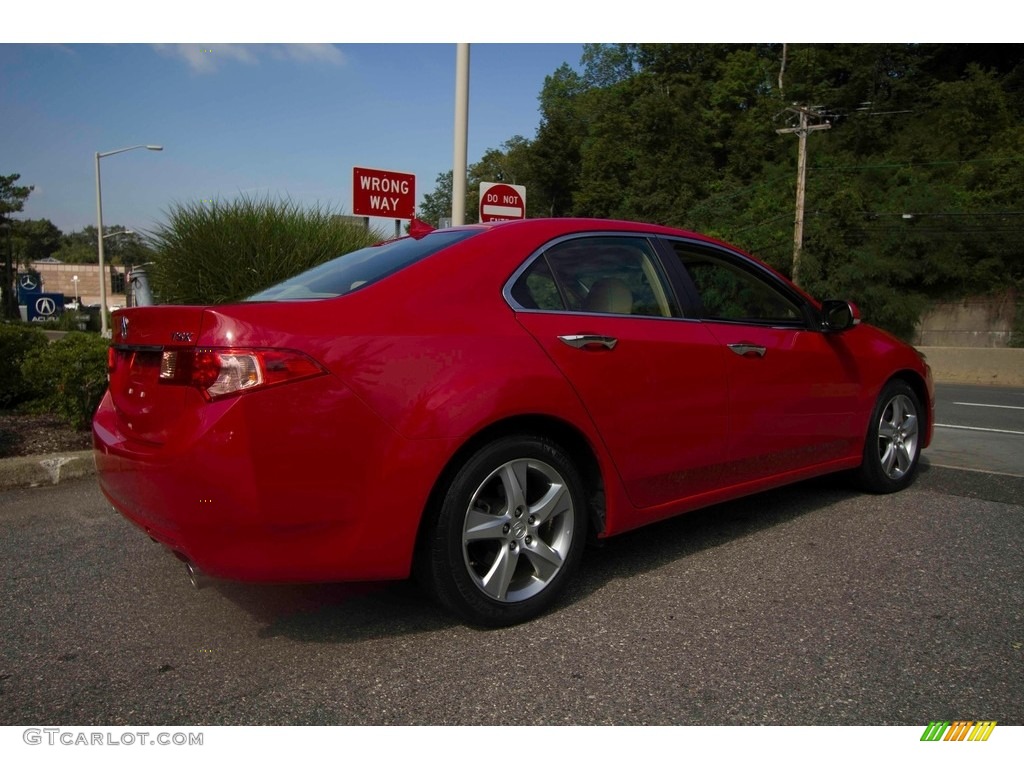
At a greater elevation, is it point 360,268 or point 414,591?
point 360,268

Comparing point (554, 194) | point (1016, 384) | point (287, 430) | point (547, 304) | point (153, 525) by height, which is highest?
point (554, 194)

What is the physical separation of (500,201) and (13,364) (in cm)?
570

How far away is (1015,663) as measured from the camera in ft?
8.84

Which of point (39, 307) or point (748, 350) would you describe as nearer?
point (748, 350)

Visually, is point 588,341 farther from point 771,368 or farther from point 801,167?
point 801,167

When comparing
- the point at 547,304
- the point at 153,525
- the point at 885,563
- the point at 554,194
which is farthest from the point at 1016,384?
the point at 554,194

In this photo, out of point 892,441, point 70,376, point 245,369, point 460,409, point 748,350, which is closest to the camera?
point 245,369

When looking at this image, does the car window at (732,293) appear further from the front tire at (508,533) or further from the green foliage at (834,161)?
the green foliage at (834,161)

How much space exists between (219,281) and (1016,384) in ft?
56.9

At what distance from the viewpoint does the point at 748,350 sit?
3.80 meters

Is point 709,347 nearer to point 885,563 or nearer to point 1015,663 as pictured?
point 885,563

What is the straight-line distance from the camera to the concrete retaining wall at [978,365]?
1806 cm
